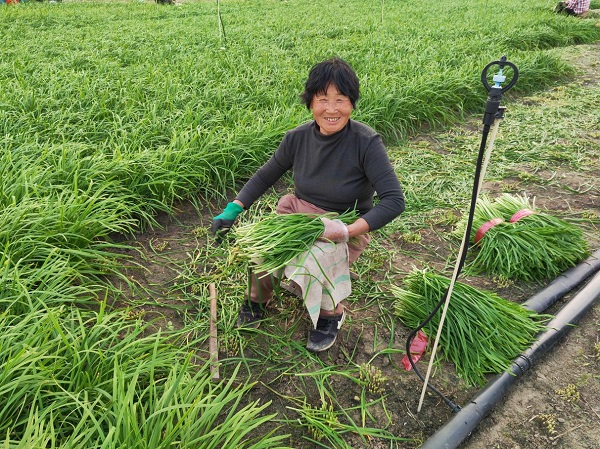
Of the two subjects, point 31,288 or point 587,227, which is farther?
point 587,227

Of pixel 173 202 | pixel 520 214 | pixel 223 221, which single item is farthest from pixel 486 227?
pixel 173 202

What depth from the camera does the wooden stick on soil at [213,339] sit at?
1.81 m

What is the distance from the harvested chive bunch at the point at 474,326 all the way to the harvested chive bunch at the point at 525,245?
380mm

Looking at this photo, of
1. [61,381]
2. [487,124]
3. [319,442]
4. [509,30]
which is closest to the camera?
[487,124]

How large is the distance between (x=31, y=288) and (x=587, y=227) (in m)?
3.13

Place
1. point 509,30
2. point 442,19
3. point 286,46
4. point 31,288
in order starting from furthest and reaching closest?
point 442,19
point 509,30
point 286,46
point 31,288

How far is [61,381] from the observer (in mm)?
1473

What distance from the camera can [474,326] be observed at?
6.50ft

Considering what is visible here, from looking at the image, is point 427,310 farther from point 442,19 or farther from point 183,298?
point 442,19

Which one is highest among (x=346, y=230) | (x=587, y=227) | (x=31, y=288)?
(x=346, y=230)

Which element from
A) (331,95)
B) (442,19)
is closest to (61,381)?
(331,95)

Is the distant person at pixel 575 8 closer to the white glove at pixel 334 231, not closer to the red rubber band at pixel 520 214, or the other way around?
the red rubber band at pixel 520 214

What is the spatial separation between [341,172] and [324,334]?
2.32 feet

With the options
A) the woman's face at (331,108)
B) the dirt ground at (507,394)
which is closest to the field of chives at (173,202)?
the dirt ground at (507,394)
